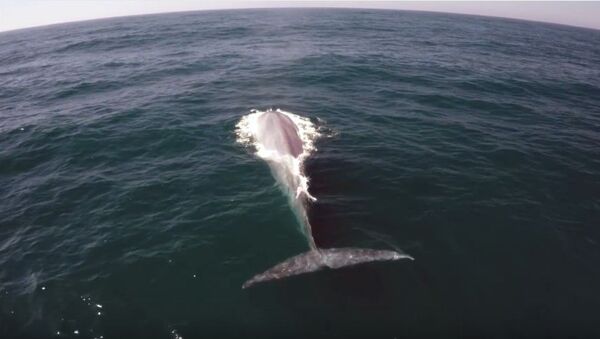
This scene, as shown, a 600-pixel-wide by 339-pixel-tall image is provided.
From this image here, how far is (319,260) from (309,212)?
413 cm

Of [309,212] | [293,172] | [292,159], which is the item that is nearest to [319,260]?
[309,212]

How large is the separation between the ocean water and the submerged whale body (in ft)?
1.60

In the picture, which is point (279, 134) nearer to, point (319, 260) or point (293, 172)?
point (293, 172)

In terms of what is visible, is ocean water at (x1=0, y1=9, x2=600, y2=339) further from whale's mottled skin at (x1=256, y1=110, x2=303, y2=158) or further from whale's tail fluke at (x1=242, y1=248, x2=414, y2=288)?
whale's mottled skin at (x1=256, y1=110, x2=303, y2=158)

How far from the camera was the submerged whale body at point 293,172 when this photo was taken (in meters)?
15.0

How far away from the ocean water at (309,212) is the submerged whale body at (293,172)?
1.60ft

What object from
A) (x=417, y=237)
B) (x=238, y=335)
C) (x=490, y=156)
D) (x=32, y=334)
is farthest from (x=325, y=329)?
(x=490, y=156)

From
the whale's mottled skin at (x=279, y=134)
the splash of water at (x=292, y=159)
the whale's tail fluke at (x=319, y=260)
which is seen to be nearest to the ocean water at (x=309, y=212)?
the whale's tail fluke at (x=319, y=260)

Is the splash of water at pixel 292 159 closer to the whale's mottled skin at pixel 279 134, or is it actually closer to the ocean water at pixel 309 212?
the whale's mottled skin at pixel 279 134

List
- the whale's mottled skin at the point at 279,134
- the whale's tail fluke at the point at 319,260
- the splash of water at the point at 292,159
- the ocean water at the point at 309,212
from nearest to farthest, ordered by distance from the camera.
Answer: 1. the ocean water at the point at 309,212
2. the whale's tail fluke at the point at 319,260
3. the splash of water at the point at 292,159
4. the whale's mottled skin at the point at 279,134

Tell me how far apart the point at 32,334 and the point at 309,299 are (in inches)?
407

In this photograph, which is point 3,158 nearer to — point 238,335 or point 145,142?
point 145,142

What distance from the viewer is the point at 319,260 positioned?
49.6 ft

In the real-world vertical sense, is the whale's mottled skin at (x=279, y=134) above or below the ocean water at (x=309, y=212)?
above
